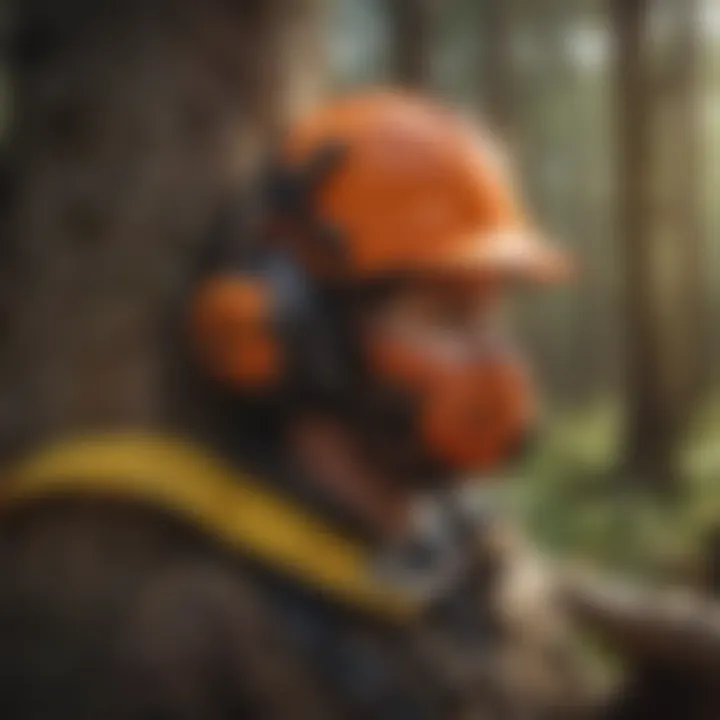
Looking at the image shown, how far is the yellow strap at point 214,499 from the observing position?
26.6 inches

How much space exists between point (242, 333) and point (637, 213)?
249mm

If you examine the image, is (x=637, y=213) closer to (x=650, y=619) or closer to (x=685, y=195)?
(x=685, y=195)

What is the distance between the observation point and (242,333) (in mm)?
664

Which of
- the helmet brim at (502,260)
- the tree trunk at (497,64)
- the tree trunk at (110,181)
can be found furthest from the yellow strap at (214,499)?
the tree trunk at (497,64)

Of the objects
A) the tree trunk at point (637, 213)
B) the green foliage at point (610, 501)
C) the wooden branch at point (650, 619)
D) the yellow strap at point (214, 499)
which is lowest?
the yellow strap at point (214, 499)

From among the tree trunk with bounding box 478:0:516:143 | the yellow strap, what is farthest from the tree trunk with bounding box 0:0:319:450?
the tree trunk with bounding box 478:0:516:143

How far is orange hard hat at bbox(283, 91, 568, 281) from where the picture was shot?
668mm

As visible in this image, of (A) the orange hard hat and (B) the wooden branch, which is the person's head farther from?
(B) the wooden branch

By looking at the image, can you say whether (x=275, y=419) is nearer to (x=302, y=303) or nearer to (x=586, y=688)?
(x=302, y=303)

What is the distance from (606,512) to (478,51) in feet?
0.80

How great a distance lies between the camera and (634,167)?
0.81 m

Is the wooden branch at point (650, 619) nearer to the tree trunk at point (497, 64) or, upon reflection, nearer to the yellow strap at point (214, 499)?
the yellow strap at point (214, 499)

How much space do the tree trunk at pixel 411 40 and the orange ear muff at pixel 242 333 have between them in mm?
168

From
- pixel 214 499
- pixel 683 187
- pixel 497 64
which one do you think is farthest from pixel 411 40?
pixel 214 499
